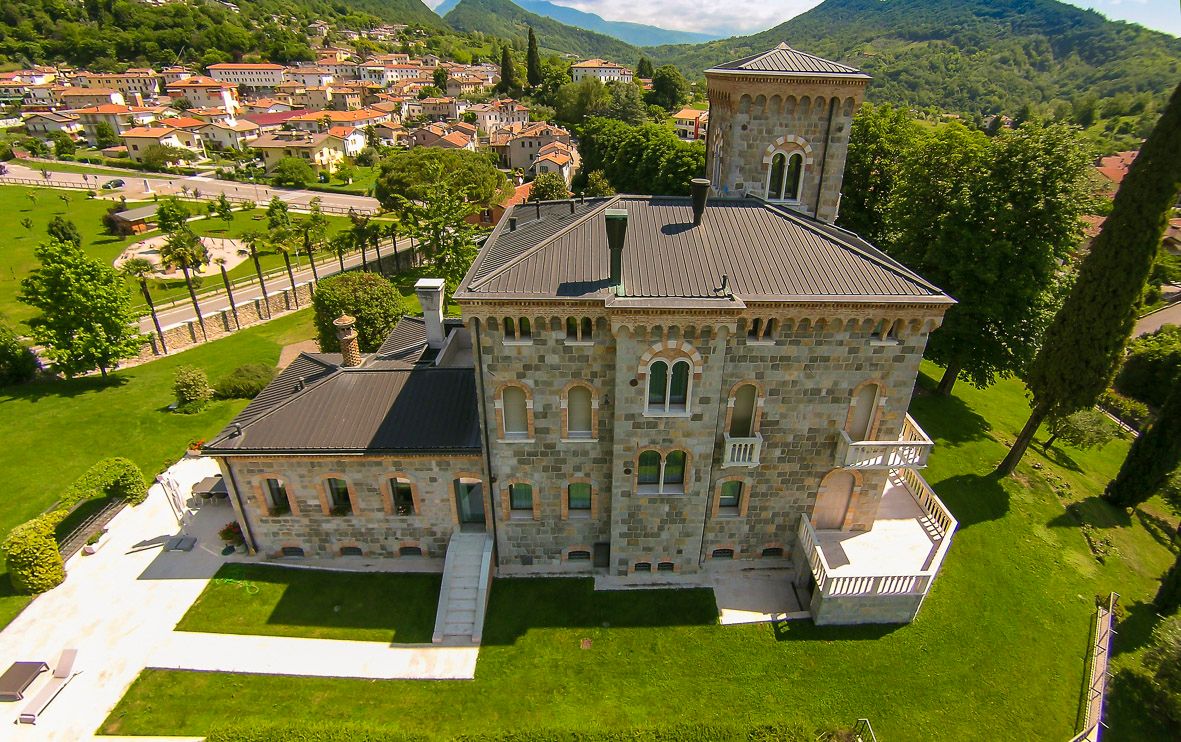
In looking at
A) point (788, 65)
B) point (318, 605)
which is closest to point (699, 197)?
point (788, 65)

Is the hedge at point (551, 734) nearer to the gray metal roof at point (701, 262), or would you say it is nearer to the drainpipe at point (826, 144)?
the gray metal roof at point (701, 262)

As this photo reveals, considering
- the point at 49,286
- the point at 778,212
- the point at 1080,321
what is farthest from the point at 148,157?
the point at 1080,321

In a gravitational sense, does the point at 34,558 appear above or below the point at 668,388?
below

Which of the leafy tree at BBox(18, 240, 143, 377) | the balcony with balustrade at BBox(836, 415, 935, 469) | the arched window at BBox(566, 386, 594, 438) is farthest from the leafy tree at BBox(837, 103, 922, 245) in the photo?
the leafy tree at BBox(18, 240, 143, 377)

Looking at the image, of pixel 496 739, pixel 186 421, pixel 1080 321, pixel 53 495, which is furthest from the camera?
pixel 186 421

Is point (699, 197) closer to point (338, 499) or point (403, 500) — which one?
point (403, 500)

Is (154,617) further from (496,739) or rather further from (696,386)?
(696,386)

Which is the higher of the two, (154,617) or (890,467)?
(890,467)

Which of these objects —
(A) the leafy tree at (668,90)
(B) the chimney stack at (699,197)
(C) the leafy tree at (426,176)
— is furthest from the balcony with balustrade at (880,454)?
(A) the leafy tree at (668,90)
